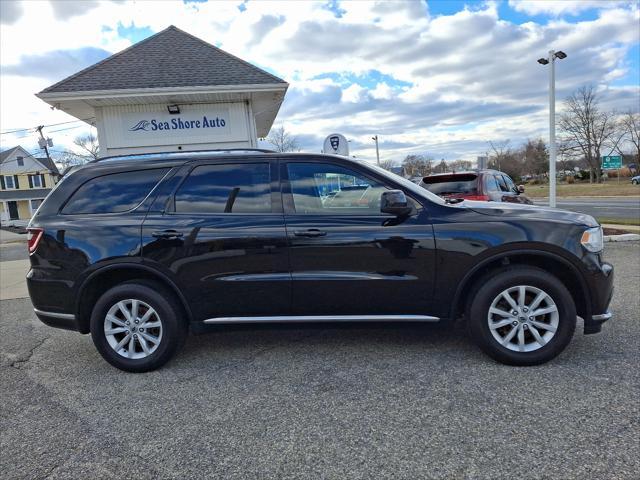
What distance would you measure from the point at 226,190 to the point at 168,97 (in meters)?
7.96

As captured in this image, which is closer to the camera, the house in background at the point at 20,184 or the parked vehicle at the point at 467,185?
the parked vehicle at the point at 467,185

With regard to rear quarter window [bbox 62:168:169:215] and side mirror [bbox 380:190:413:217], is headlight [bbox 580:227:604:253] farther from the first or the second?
rear quarter window [bbox 62:168:169:215]

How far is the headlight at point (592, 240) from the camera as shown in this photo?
3.54m

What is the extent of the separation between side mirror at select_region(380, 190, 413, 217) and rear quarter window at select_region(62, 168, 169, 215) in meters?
1.87

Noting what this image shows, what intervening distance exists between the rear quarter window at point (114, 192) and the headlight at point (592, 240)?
3.46 meters

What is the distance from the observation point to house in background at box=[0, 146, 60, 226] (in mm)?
52781

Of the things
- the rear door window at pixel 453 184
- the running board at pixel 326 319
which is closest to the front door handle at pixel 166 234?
the running board at pixel 326 319

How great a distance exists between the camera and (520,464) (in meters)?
2.40

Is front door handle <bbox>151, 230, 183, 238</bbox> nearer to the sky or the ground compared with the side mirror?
nearer to the ground

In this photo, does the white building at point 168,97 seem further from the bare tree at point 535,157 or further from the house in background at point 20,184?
the bare tree at point 535,157

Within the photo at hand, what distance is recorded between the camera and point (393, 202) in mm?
3496

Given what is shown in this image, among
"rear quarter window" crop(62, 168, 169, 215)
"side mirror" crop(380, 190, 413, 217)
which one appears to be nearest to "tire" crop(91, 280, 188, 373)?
"rear quarter window" crop(62, 168, 169, 215)

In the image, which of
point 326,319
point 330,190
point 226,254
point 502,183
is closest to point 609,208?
point 502,183

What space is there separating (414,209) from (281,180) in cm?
113
